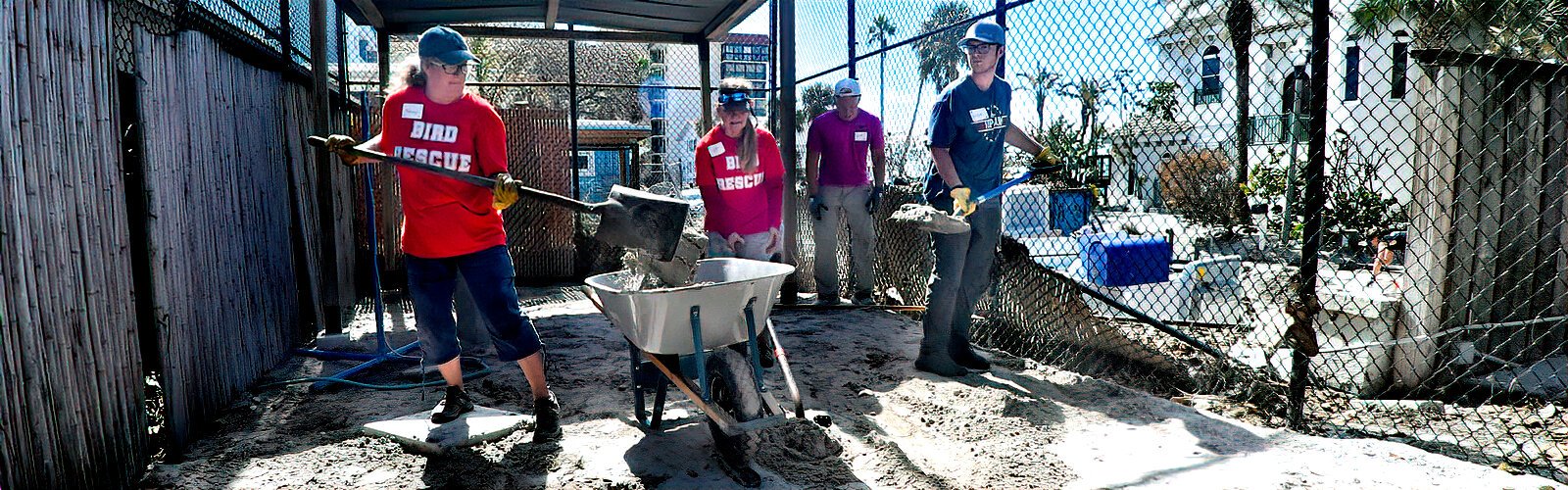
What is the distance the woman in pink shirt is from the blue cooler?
2.04 meters

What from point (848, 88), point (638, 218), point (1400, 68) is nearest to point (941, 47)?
point (848, 88)

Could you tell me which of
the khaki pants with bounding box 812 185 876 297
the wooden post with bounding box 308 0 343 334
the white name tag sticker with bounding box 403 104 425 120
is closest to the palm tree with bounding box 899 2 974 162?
the khaki pants with bounding box 812 185 876 297

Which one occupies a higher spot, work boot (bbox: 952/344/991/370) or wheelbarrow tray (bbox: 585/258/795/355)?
wheelbarrow tray (bbox: 585/258/795/355)

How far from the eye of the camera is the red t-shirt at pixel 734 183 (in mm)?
4953

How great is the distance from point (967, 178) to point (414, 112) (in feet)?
8.17

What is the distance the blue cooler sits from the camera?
5715 mm

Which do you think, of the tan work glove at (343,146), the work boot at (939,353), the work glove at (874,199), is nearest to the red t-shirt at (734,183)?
the work boot at (939,353)

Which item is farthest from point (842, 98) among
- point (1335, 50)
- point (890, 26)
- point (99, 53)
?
point (99, 53)

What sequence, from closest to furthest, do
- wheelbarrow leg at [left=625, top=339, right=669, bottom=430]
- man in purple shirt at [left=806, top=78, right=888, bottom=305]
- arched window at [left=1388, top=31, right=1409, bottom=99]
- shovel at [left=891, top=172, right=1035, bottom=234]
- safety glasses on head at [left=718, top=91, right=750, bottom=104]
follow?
wheelbarrow leg at [left=625, top=339, right=669, bottom=430], arched window at [left=1388, top=31, right=1409, bottom=99], shovel at [left=891, top=172, right=1035, bottom=234], safety glasses on head at [left=718, top=91, right=750, bottom=104], man in purple shirt at [left=806, top=78, right=888, bottom=305]

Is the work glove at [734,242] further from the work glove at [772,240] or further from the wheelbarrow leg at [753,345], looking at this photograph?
the wheelbarrow leg at [753,345]

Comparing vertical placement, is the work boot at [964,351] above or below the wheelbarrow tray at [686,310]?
below

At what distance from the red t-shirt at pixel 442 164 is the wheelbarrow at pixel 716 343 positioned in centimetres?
58

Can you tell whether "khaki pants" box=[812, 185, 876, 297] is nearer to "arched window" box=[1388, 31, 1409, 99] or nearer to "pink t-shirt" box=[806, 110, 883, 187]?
"pink t-shirt" box=[806, 110, 883, 187]

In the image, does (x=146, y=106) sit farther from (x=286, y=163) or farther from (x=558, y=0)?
(x=558, y=0)
